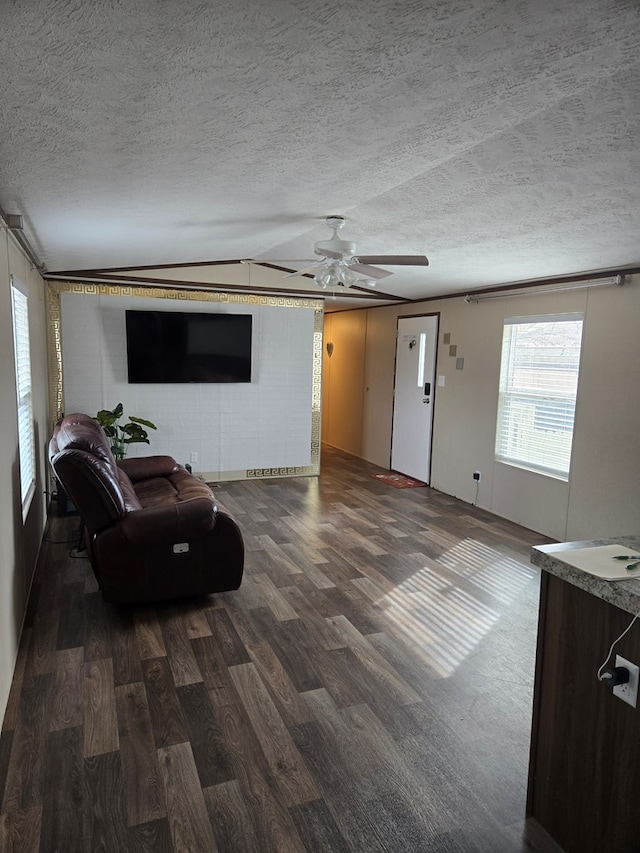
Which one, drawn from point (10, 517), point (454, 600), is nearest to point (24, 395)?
point (10, 517)

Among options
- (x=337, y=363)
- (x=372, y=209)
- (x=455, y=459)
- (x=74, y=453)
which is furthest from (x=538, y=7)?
(x=337, y=363)

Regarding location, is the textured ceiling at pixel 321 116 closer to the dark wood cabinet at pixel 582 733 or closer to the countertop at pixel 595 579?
the countertop at pixel 595 579

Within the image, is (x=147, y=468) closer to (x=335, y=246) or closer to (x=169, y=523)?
(x=169, y=523)

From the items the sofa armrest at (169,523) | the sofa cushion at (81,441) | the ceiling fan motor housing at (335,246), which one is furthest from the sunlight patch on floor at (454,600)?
the ceiling fan motor housing at (335,246)

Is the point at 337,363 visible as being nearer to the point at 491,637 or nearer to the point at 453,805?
the point at 491,637

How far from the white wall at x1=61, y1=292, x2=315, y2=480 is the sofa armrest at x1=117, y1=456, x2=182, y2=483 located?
133cm

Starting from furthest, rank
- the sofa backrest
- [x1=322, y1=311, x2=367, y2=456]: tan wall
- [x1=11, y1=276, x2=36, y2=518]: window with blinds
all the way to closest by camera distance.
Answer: [x1=322, y1=311, x2=367, y2=456]: tan wall, [x1=11, y1=276, x2=36, y2=518]: window with blinds, the sofa backrest

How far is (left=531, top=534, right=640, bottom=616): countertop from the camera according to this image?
146cm

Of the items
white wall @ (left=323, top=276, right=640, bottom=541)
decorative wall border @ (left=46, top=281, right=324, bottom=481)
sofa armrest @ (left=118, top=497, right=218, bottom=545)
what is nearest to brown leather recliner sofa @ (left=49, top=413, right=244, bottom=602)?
sofa armrest @ (left=118, top=497, right=218, bottom=545)

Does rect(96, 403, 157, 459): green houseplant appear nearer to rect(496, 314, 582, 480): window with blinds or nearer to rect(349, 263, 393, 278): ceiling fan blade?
rect(349, 263, 393, 278): ceiling fan blade

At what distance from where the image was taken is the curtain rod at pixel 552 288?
4.18 metres

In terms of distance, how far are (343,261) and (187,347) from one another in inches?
110

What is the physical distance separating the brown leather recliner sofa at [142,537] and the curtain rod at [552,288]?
11.0 feet

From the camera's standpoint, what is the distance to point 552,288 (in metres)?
4.73
